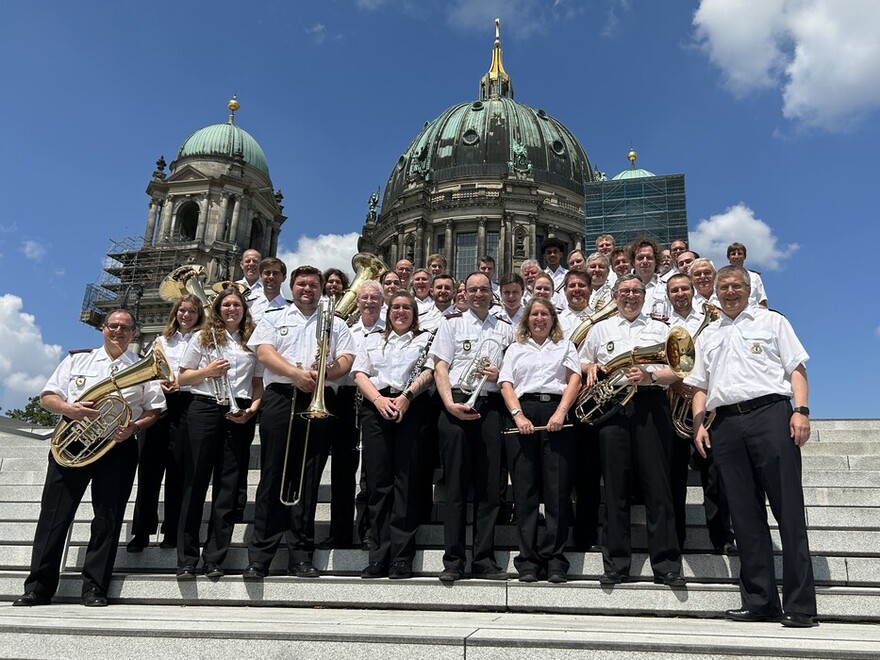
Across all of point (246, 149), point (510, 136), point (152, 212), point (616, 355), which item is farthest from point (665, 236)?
point (616, 355)

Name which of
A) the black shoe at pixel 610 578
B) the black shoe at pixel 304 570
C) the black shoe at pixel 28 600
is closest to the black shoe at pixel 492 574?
the black shoe at pixel 610 578

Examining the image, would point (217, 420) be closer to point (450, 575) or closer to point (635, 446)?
point (450, 575)

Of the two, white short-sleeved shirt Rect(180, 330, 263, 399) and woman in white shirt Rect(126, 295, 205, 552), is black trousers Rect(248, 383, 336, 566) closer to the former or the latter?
white short-sleeved shirt Rect(180, 330, 263, 399)

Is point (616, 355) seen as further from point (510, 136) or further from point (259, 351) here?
point (510, 136)

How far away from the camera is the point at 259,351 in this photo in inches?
224

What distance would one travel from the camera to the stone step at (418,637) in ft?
11.3

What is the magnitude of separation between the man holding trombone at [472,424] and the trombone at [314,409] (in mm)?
953

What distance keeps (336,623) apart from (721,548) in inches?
129

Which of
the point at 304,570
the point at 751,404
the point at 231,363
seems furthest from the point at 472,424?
the point at 231,363

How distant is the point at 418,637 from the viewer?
360 cm

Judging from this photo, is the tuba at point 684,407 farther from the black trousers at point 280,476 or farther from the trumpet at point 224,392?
the trumpet at point 224,392

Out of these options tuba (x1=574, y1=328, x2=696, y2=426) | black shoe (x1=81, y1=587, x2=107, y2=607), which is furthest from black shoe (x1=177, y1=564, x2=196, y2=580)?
tuba (x1=574, y1=328, x2=696, y2=426)

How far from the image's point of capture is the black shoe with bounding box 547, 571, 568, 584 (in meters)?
4.84

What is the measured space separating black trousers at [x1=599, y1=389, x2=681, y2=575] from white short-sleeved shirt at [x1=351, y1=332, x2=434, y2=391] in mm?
1661
